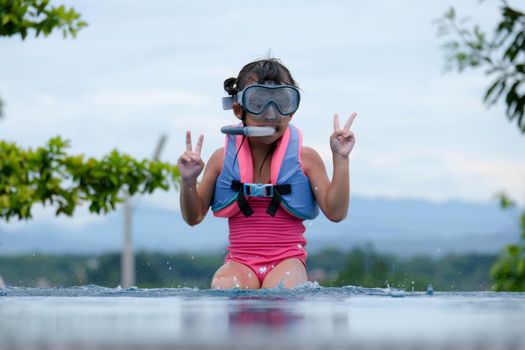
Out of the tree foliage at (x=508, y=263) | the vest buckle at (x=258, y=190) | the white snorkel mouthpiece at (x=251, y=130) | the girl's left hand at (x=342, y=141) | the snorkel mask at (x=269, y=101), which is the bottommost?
the tree foliage at (x=508, y=263)

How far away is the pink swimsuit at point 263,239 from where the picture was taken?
487cm

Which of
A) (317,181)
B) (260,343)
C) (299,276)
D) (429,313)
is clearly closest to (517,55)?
(317,181)

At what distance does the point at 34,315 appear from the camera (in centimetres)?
268

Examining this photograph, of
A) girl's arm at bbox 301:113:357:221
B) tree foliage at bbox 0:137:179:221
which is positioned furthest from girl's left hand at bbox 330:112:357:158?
tree foliage at bbox 0:137:179:221

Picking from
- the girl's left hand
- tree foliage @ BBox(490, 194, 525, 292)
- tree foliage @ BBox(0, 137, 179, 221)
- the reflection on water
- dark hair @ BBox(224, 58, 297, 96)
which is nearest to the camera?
the reflection on water

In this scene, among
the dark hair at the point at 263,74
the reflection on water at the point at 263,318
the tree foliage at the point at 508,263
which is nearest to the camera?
the reflection on water at the point at 263,318

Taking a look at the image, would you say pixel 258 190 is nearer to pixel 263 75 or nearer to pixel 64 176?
pixel 263 75

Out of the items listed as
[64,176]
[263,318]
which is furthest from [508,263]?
[263,318]

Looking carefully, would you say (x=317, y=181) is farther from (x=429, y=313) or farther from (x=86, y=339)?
(x=86, y=339)

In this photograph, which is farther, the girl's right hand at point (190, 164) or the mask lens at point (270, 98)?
the mask lens at point (270, 98)

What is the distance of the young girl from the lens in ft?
15.6

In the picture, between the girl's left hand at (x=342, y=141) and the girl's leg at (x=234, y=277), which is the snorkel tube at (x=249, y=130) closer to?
the girl's left hand at (x=342, y=141)

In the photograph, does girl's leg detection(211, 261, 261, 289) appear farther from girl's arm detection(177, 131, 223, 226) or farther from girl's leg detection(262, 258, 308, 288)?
girl's arm detection(177, 131, 223, 226)

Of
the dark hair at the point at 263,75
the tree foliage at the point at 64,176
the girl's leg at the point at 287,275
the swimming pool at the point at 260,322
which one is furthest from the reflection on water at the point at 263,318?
the tree foliage at the point at 64,176
